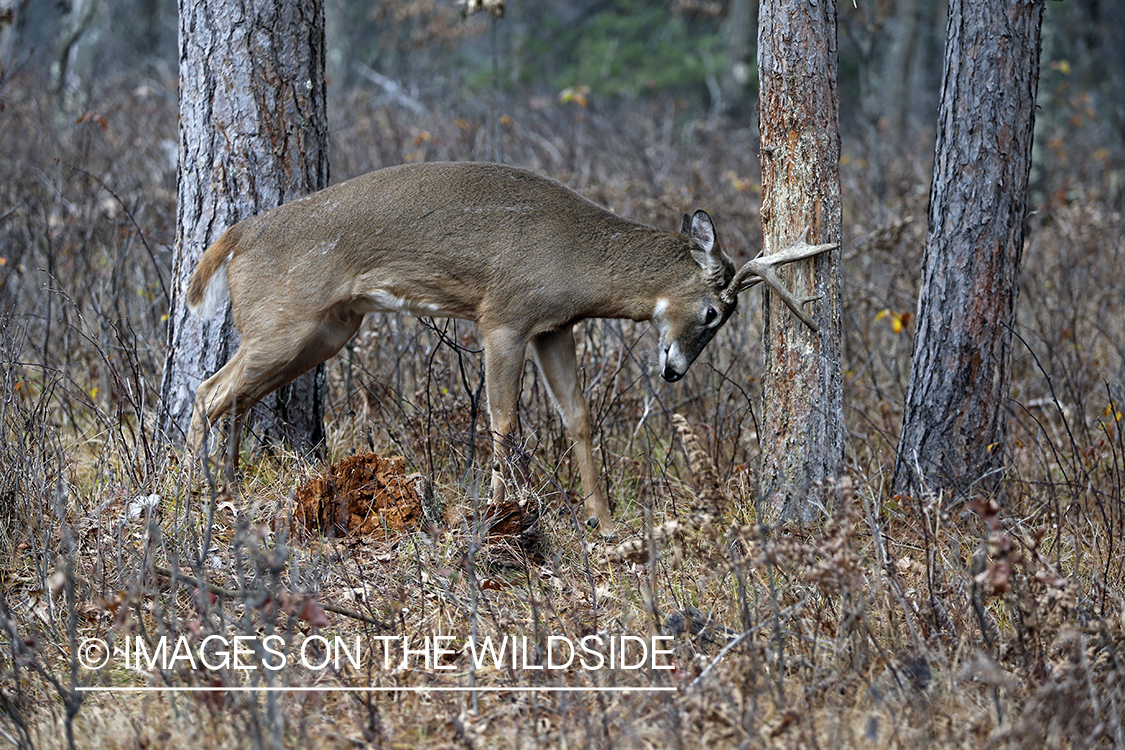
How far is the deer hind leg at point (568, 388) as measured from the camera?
195 inches

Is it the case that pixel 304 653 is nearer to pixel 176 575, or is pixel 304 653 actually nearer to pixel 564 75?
pixel 176 575

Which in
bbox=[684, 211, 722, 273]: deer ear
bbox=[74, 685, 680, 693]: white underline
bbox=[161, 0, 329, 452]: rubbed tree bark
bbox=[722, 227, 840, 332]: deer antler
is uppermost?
bbox=[161, 0, 329, 452]: rubbed tree bark

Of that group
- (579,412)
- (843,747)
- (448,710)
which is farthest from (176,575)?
(579,412)

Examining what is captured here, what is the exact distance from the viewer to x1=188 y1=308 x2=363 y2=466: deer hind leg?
15.4 ft

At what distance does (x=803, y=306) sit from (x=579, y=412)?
1329mm

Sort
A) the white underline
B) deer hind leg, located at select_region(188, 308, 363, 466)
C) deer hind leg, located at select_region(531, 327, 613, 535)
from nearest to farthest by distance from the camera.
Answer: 1. the white underline
2. deer hind leg, located at select_region(188, 308, 363, 466)
3. deer hind leg, located at select_region(531, 327, 613, 535)

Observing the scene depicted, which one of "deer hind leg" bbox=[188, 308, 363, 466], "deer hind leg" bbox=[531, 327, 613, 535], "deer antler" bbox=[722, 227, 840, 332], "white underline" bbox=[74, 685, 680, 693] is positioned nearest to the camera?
"white underline" bbox=[74, 685, 680, 693]

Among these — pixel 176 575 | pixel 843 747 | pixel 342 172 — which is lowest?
pixel 843 747

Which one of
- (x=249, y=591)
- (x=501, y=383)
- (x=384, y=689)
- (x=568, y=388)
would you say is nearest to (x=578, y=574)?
(x=501, y=383)

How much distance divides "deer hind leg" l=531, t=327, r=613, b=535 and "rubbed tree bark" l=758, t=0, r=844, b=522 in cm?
95

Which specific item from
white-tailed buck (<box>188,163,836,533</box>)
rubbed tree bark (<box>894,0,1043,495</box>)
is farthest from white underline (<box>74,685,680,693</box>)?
rubbed tree bark (<box>894,0,1043,495</box>)

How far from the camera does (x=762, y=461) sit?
4.46 m

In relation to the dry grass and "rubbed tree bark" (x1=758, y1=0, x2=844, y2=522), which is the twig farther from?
"rubbed tree bark" (x1=758, y1=0, x2=844, y2=522)

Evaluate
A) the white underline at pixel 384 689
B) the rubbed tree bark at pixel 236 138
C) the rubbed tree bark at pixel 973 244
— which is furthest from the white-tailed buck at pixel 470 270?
the white underline at pixel 384 689
